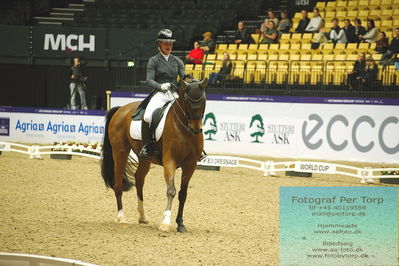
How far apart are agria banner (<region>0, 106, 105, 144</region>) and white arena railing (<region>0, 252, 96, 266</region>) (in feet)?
56.2

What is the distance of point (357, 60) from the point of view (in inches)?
808

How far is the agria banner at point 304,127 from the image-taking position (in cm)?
1955

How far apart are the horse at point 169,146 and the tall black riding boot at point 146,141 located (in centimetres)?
11

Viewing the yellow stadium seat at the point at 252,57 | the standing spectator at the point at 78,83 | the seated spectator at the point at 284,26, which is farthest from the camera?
the standing spectator at the point at 78,83

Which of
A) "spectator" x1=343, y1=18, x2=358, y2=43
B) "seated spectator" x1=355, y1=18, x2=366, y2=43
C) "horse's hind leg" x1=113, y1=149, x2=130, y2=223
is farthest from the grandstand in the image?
"horse's hind leg" x1=113, y1=149, x2=130, y2=223

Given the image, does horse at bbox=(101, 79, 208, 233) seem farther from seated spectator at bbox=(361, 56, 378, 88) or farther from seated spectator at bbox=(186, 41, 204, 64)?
seated spectator at bbox=(186, 41, 204, 64)

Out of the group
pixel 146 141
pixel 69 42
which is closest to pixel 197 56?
pixel 69 42

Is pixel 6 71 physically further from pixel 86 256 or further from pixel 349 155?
pixel 86 256

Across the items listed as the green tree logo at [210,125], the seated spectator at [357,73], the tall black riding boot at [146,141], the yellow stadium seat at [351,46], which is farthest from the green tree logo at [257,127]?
the tall black riding boot at [146,141]

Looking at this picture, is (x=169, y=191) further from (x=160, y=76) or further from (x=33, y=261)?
(x=33, y=261)

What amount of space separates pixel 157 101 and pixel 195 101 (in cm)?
108

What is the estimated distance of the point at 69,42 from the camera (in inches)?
1107

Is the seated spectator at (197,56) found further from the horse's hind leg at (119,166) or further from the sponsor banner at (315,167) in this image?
the horse's hind leg at (119,166)

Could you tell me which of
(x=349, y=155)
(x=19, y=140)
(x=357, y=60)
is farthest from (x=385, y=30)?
(x=19, y=140)
